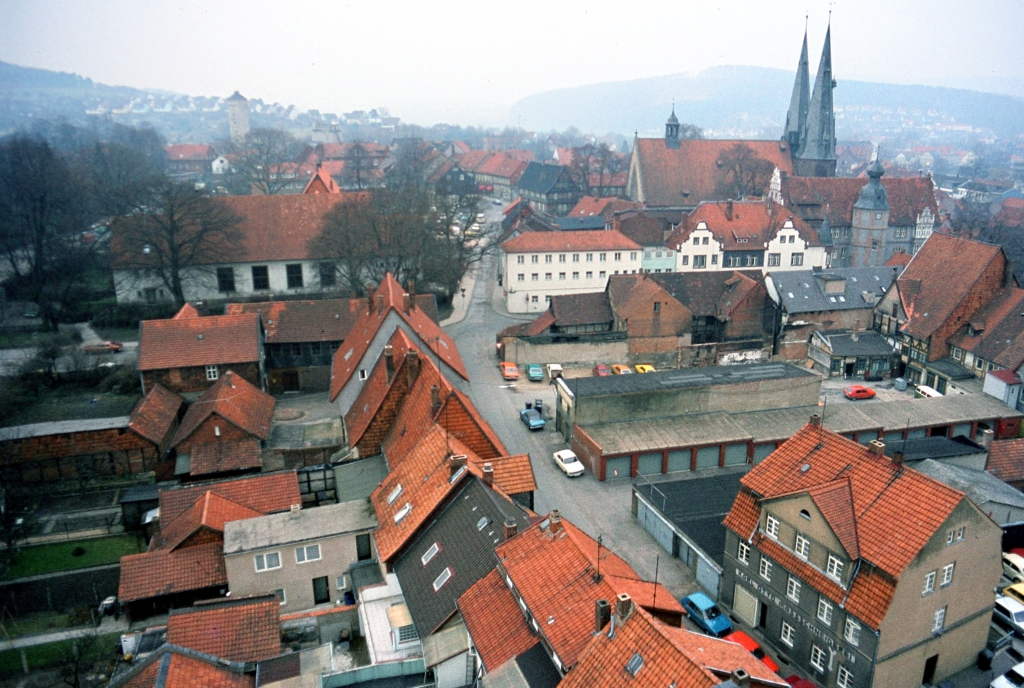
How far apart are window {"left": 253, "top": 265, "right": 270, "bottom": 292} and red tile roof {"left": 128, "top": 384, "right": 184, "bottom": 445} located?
22.6 metres

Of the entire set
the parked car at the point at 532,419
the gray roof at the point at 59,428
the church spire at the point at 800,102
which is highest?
the church spire at the point at 800,102

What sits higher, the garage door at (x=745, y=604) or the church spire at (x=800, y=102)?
the church spire at (x=800, y=102)

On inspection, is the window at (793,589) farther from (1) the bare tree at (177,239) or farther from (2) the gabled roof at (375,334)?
(1) the bare tree at (177,239)

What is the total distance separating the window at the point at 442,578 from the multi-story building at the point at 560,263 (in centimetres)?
4564

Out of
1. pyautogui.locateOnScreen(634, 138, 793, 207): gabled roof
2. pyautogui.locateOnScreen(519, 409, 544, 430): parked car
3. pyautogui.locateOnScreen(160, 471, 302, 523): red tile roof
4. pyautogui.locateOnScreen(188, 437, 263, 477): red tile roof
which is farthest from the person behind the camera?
pyautogui.locateOnScreen(634, 138, 793, 207): gabled roof

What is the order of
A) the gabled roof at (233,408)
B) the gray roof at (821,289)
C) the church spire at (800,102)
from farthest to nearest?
the church spire at (800,102) → the gray roof at (821,289) → the gabled roof at (233,408)

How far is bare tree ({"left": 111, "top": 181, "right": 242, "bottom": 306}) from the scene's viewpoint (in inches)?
2403

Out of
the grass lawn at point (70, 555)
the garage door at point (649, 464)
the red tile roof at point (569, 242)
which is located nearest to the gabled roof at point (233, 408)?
the grass lawn at point (70, 555)

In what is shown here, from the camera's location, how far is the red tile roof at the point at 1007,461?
37.8m

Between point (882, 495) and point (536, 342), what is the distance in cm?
3383

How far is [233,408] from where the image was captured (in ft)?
136

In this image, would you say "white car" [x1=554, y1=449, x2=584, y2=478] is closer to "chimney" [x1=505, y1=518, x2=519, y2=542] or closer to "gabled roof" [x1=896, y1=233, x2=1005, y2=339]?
"chimney" [x1=505, y1=518, x2=519, y2=542]

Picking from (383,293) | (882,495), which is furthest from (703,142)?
(882,495)

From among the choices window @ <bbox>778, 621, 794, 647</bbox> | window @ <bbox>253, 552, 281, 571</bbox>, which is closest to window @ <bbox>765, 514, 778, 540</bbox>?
window @ <bbox>778, 621, 794, 647</bbox>
